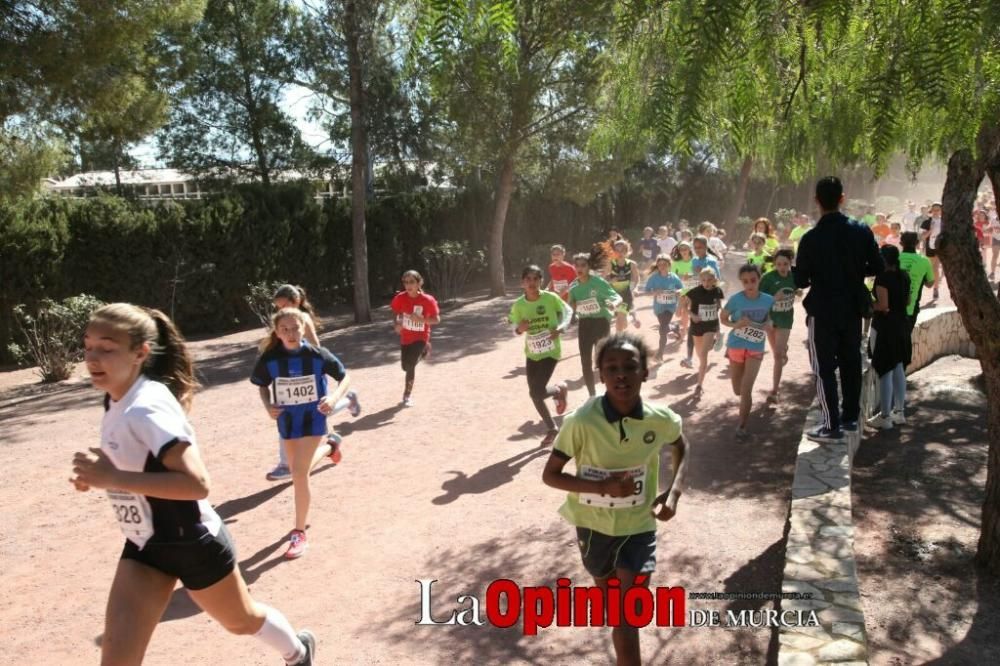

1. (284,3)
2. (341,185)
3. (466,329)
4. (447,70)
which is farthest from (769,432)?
(341,185)

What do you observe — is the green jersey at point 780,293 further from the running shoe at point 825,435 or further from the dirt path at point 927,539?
the running shoe at point 825,435

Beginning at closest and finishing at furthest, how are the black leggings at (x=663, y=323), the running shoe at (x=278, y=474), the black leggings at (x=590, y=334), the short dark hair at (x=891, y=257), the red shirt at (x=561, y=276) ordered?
the running shoe at (x=278, y=474), the short dark hair at (x=891, y=257), the black leggings at (x=590, y=334), the black leggings at (x=663, y=323), the red shirt at (x=561, y=276)

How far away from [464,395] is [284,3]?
13.4m

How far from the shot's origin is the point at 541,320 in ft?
27.3

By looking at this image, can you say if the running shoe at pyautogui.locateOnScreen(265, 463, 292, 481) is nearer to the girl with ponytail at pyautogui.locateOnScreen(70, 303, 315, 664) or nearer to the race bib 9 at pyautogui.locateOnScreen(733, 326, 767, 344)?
the girl with ponytail at pyautogui.locateOnScreen(70, 303, 315, 664)

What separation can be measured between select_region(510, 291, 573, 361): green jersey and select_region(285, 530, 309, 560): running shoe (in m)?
3.16

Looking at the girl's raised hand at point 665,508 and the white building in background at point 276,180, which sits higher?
the white building in background at point 276,180

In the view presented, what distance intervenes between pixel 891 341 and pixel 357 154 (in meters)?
12.1

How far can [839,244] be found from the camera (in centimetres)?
592

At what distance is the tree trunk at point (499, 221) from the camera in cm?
2033

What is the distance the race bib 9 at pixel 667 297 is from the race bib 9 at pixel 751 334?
3692 mm

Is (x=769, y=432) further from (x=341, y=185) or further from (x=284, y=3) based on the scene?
(x=341, y=185)

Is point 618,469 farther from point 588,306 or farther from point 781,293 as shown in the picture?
point 781,293

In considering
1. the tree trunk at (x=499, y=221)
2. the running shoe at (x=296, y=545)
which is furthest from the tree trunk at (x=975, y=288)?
the tree trunk at (x=499, y=221)
